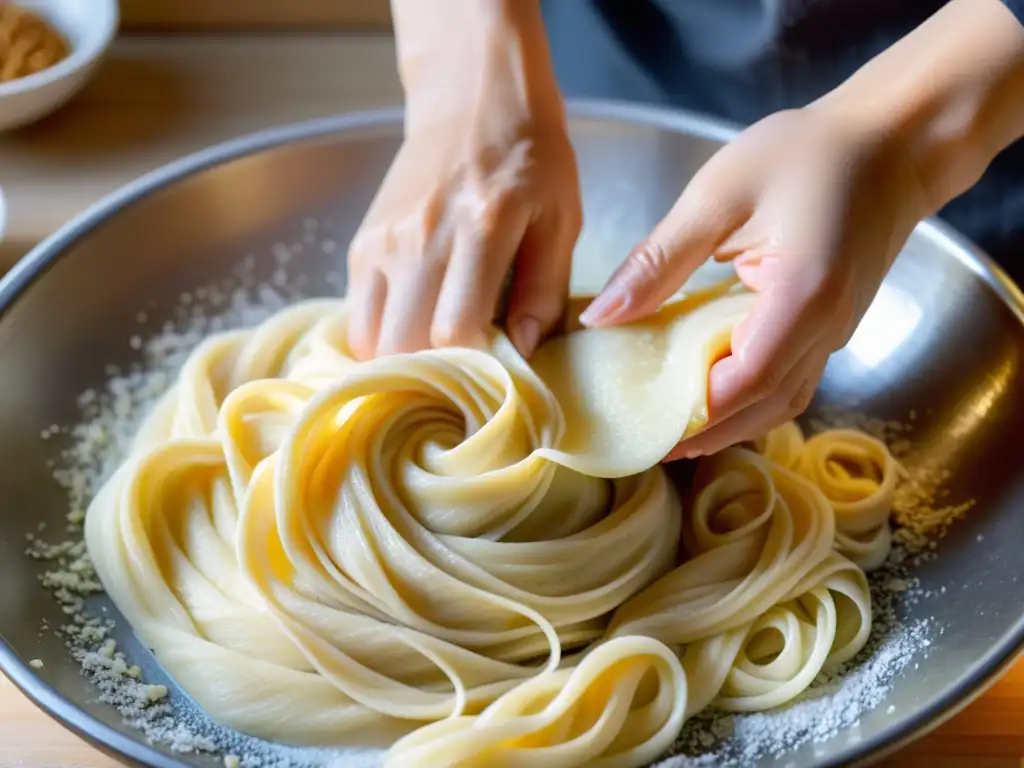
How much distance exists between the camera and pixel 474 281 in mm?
1141

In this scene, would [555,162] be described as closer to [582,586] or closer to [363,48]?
[582,586]

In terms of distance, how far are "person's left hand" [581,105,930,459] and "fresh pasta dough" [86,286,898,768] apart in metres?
0.06

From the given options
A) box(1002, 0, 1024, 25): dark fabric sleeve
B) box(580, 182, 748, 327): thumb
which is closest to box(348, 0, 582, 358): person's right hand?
box(580, 182, 748, 327): thumb

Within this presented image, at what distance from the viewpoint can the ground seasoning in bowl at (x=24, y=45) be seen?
1721 millimetres

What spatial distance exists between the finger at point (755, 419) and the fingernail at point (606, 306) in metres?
0.15

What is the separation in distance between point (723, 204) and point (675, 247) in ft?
0.21

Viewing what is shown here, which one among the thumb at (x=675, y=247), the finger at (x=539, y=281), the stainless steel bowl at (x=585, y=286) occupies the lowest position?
the stainless steel bowl at (x=585, y=286)

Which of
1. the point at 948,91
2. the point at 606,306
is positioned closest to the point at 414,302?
the point at 606,306

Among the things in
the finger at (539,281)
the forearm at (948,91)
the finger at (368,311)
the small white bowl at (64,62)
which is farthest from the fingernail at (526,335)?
the small white bowl at (64,62)

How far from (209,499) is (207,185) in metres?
0.47

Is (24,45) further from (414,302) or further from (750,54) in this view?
(750,54)

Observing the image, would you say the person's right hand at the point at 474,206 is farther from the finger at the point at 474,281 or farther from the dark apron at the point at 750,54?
the dark apron at the point at 750,54

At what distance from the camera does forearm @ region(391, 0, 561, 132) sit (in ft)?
4.08

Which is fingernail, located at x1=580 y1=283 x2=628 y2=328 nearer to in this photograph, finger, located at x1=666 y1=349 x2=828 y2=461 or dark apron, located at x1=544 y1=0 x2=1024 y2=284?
finger, located at x1=666 y1=349 x2=828 y2=461
